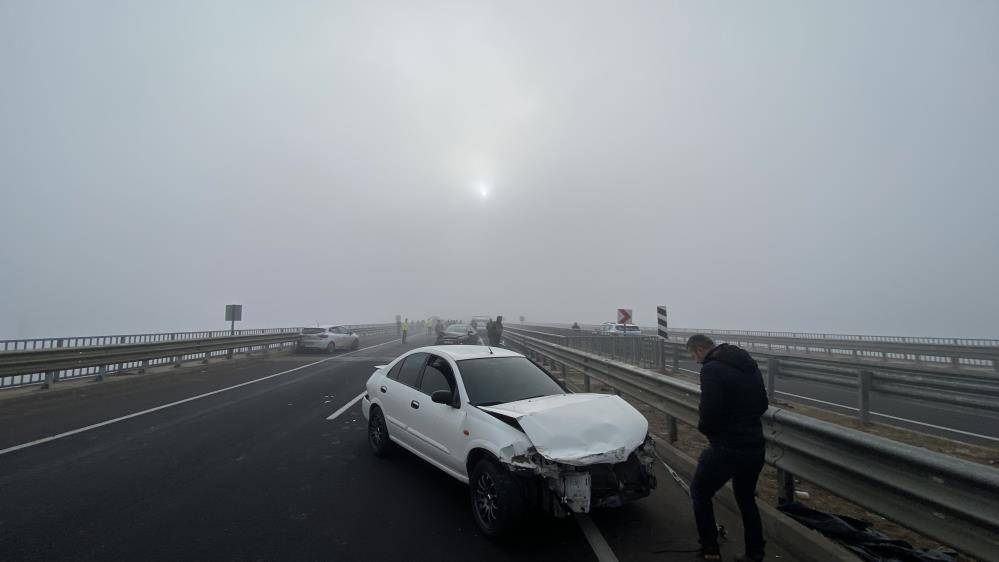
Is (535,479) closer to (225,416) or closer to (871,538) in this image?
(871,538)

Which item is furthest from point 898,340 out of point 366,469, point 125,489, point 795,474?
point 125,489

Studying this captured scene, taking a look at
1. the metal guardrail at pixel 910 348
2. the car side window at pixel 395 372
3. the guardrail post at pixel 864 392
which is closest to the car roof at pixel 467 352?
the car side window at pixel 395 372

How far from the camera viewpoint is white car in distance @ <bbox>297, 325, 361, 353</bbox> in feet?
87.1

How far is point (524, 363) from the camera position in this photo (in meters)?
6.14

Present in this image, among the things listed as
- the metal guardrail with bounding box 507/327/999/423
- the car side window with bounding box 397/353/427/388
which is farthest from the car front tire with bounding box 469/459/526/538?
the metal guardrail with bounding box 507/327/999/423

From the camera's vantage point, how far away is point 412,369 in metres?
6.42

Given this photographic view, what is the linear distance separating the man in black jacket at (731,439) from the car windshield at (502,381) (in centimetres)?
203

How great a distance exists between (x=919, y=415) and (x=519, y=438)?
10.9 meters

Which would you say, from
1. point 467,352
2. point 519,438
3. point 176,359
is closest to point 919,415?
point 467,352

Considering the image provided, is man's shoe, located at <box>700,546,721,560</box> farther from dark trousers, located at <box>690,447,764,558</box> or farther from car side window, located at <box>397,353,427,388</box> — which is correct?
car side window, located at <box>397,353,427,388</box>

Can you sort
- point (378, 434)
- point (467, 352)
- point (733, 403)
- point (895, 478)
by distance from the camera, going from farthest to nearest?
1. point (378, 434)
2. point (467, 352)
3. point (733, 403)
4. point (895, 478)

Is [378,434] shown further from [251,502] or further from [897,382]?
[897,382]

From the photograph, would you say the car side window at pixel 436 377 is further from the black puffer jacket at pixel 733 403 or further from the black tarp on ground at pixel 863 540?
the black tarp on ground at pixel 863 540

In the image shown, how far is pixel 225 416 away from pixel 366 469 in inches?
185
